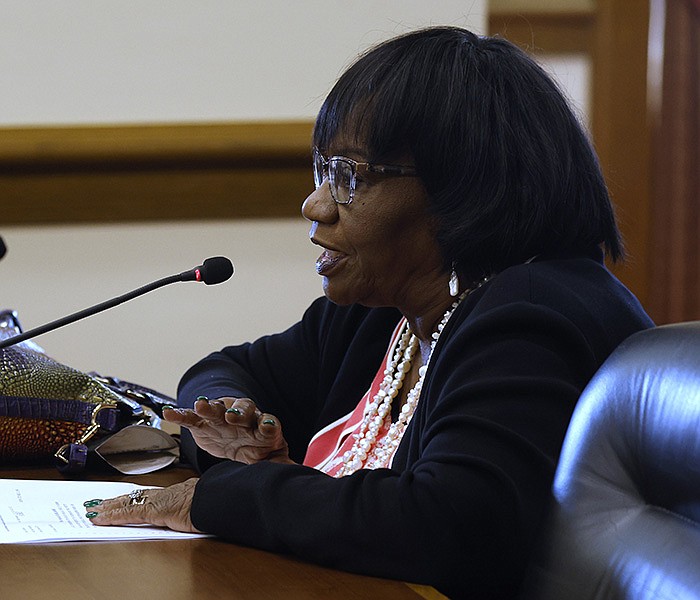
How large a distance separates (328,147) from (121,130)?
3.79ft

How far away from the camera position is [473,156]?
4.24 feet

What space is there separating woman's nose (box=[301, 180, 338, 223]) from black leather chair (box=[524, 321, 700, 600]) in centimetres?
52

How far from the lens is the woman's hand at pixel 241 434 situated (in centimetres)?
140

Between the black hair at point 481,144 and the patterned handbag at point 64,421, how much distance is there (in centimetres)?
47

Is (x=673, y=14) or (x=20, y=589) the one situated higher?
(x=673, y=14)

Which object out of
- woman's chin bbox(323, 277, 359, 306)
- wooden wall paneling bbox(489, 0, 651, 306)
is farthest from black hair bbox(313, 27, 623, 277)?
wooden wall paneling bbox(489, 0, 651, 306)

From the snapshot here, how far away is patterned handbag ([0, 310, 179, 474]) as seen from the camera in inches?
56.9

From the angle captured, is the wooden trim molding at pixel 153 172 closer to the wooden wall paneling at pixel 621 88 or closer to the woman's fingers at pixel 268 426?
the wooden wall paneling at pixel 621 88

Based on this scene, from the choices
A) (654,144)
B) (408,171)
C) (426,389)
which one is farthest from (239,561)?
(654,144)

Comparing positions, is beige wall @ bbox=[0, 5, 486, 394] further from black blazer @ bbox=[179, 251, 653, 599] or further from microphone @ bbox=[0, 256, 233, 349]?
black blazer @ bbox=[179, 251, 653, 599]

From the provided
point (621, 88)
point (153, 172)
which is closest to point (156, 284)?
point (153, 172)

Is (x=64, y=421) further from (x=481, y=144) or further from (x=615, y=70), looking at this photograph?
Answer: (x=615, y=70)

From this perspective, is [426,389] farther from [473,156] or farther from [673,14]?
[673,14]

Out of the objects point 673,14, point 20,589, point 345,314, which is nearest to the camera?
point 20,589
